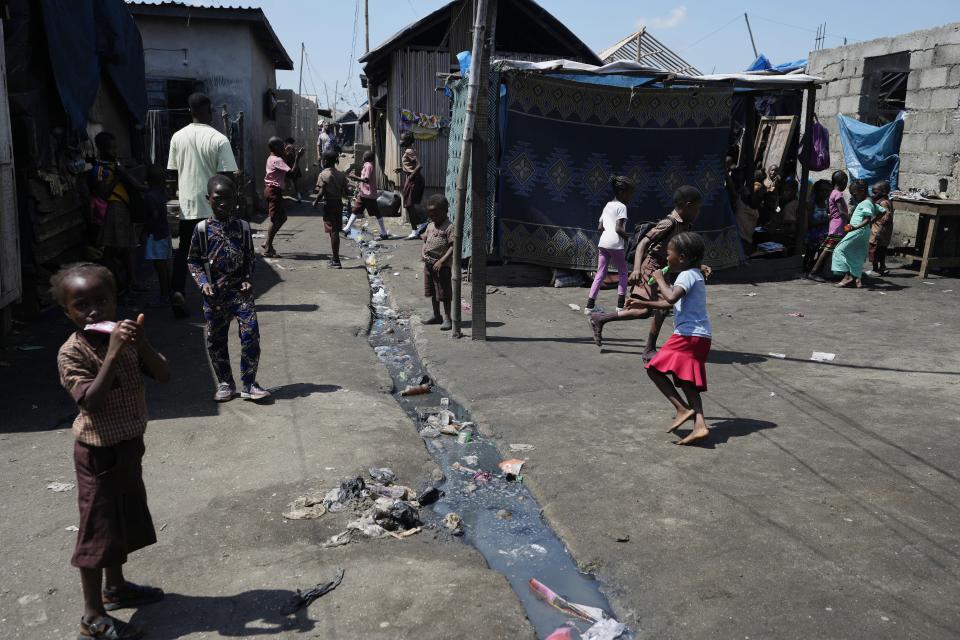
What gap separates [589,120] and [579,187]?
0.85 m

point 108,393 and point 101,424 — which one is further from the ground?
point 108,393

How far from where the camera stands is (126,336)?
2.57 m

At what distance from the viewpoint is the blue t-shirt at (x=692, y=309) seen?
15.8ft

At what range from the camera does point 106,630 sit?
277 cm

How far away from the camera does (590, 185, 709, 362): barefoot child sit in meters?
6.26

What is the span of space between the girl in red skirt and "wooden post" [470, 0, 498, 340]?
8.40ft

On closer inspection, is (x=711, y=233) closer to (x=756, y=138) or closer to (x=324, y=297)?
(x=756, y=138)

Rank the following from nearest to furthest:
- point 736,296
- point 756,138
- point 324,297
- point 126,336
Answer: point 126,336 < point 324,297 < point 736,296 < point 756,138

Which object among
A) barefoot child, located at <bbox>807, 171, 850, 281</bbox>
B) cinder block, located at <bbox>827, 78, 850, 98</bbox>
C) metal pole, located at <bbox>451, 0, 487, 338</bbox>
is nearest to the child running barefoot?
metal pole, located at <bbox>451, 0, 487, 338</bbox>

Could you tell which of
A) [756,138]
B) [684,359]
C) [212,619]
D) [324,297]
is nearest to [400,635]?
[212,619]

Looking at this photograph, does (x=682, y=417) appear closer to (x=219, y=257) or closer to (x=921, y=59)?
(x=219, y=257)

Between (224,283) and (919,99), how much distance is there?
11626mm

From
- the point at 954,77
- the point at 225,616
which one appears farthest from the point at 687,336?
the point at 954,77

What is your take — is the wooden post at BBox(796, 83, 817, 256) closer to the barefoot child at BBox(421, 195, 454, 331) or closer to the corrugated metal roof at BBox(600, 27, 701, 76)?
the barefoot child at BBox(421, 195, 454, 331)
